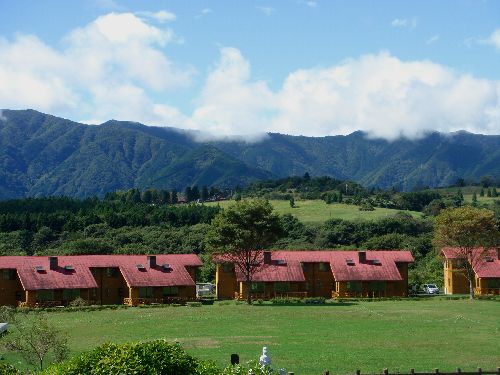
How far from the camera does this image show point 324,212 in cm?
15312

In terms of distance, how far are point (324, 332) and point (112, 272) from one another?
111 feet

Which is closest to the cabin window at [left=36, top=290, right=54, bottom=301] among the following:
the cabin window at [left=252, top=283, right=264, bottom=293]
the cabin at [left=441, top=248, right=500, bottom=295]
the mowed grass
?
the cabin window at [left=252, top=283, right=264, bottom=293]

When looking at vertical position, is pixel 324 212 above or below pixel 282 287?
above

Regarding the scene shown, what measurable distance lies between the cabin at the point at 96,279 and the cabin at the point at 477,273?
26304 millimetres

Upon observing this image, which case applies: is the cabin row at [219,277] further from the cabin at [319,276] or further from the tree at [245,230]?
the tree at [245,230]

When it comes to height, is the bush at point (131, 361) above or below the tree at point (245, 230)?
below

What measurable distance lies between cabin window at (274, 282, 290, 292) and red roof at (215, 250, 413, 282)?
Result: 2.30ft

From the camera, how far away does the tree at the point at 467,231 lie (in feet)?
232

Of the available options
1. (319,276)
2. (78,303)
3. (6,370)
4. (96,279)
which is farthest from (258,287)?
(6,370)

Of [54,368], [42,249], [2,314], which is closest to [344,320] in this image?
[2,314]

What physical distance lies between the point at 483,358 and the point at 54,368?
75.0 feet

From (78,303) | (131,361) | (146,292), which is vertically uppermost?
(131,361)

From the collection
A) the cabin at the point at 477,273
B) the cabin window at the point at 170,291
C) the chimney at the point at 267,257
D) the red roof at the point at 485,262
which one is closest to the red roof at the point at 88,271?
the cabin window at the point at 170,291

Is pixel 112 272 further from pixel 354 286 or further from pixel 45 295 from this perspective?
pixel 354 286
